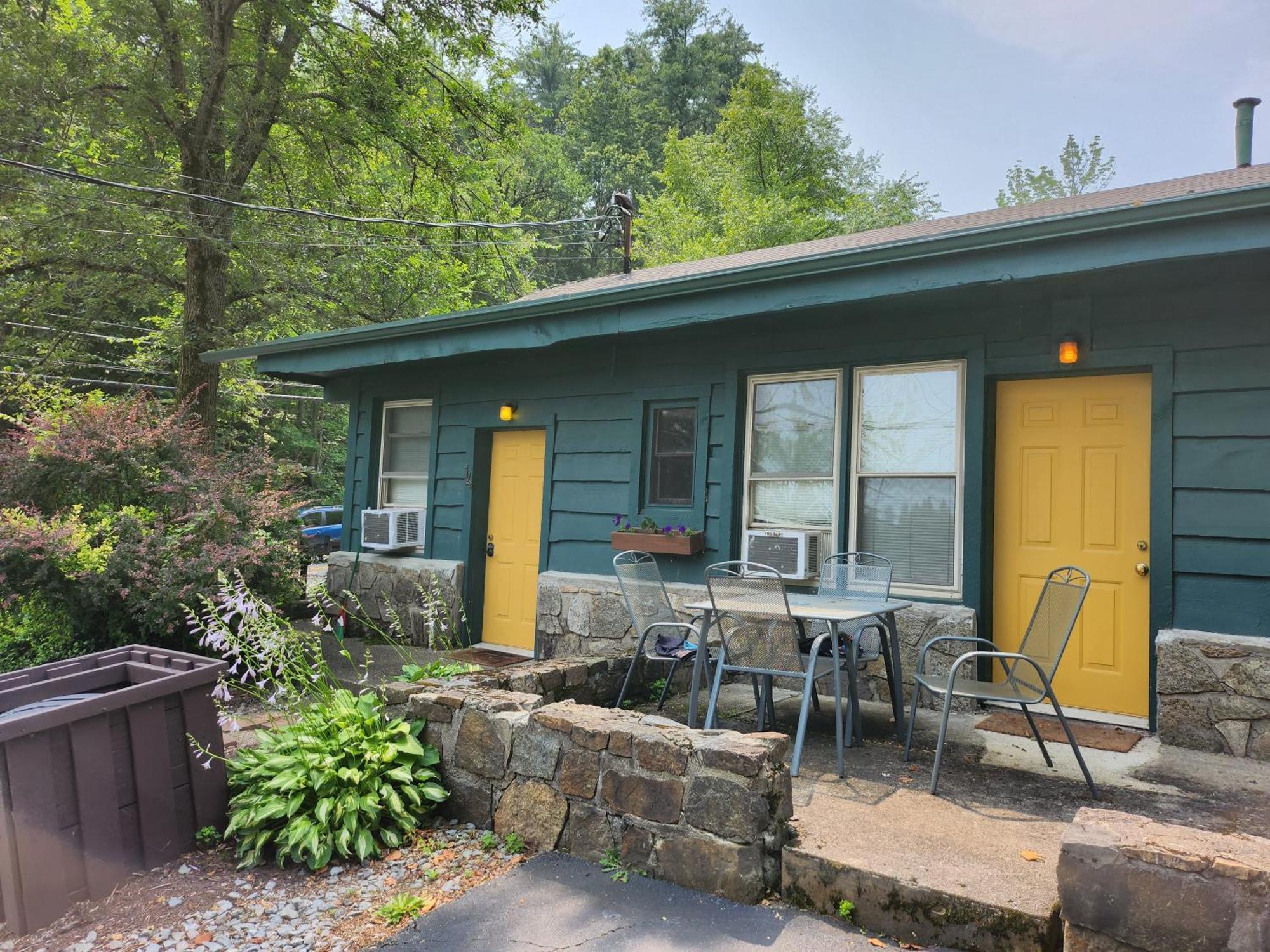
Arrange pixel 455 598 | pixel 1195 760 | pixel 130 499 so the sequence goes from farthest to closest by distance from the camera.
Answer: pixel 455 598 < pixel 130 499 < pixel 1195 760

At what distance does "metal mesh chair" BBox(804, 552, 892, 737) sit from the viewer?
353cm

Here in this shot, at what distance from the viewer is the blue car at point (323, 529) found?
16.0 metres

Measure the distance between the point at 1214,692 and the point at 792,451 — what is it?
8.28 ft

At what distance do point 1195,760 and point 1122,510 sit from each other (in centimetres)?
126

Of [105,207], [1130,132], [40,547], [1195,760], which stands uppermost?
[1130,132]

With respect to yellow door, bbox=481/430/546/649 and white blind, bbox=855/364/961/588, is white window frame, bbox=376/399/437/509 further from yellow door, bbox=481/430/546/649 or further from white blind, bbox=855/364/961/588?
white blind, bbox=855/364/961/588

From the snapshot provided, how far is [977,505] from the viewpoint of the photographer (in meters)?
4.34

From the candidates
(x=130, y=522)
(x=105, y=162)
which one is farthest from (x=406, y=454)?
(x=105, y=162)

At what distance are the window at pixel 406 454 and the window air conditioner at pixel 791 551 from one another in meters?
3.54

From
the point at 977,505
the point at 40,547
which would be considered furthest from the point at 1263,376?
the point at 40,547

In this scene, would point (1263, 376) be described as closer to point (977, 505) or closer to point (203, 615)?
point (977, 505)

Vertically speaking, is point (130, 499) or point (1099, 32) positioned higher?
point (1099, 32)

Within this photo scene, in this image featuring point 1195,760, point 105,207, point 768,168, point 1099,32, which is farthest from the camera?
point 768,168

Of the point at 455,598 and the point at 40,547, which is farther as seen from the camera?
the point at 455,598
